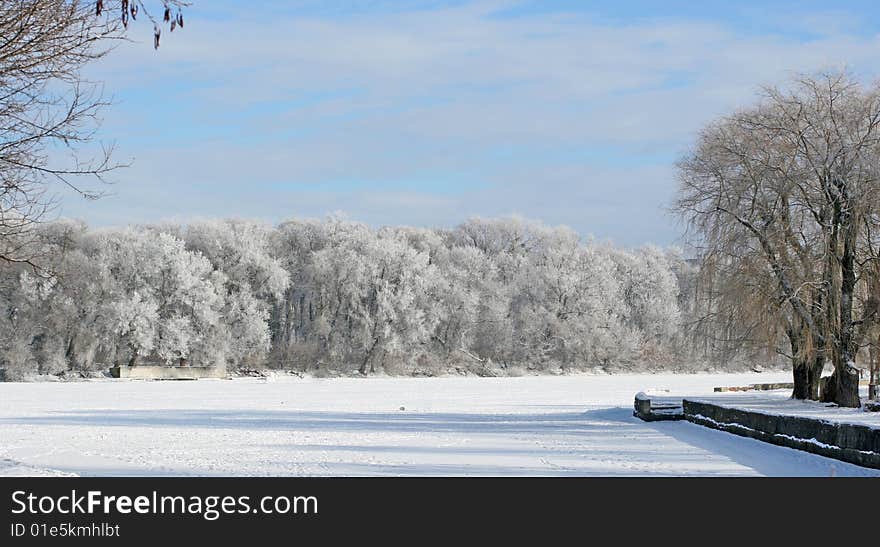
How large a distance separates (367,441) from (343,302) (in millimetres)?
50161

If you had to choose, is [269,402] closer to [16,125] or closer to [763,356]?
[763,356]

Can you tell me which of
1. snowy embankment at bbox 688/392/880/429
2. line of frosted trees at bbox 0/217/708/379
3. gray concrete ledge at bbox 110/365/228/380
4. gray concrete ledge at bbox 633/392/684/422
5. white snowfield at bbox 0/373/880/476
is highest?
line of frosted trees at bbox 0/217/708/379

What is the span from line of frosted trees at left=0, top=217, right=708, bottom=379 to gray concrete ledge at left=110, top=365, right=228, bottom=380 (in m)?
0.93

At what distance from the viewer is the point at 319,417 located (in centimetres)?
2703

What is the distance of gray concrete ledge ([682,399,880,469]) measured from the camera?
1434 cm

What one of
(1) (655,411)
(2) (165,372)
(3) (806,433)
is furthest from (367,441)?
(2) (165,372)

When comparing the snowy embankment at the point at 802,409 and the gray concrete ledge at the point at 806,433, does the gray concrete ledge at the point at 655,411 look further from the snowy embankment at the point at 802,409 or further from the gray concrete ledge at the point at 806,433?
the gray concrete ledge at the point at 806,433

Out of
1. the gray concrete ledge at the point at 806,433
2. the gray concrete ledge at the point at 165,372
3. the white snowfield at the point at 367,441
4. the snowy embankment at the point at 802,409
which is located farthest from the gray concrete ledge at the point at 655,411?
the gray concrete ledge at the point at 165,372

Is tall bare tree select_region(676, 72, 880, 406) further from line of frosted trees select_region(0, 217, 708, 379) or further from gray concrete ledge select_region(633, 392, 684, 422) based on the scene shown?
line of frosted trees select_region(0, 217, 708, 379)

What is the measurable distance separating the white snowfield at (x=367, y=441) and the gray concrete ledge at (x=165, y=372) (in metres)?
25.1

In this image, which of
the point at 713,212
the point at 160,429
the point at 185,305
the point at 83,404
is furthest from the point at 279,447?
the point at 185,305

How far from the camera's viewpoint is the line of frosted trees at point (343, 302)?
2437 inches

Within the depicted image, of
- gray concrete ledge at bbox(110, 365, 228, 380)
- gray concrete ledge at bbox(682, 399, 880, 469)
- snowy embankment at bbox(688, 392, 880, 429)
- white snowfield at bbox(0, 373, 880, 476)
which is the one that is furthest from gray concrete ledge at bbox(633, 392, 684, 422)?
gray concrete ledge at bbox(110, 365, 228, 380)
